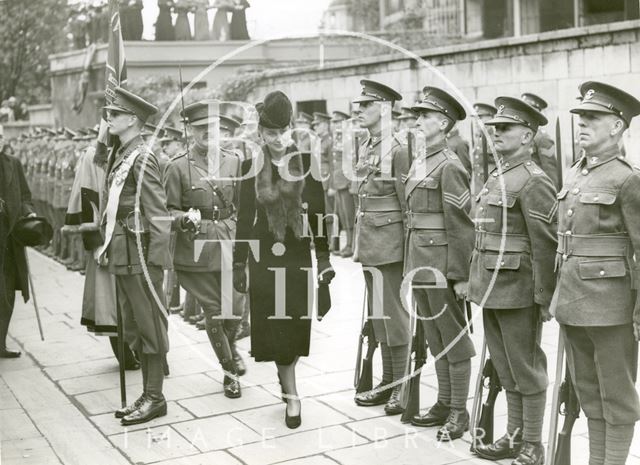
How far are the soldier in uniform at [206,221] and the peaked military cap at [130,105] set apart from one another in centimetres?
52

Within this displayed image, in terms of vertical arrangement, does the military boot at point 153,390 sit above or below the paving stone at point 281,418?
above

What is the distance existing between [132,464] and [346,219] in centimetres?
866

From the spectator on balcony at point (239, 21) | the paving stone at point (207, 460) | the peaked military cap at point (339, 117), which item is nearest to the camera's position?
the paving stone at point (207, 460)

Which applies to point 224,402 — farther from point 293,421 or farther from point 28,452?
point 28,452

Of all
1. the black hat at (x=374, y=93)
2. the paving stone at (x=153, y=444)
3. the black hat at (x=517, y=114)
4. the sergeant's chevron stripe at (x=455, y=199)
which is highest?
the black hat at (x=374, y=93)

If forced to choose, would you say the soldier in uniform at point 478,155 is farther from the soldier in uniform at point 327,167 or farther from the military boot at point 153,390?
the military boot at point 153,390

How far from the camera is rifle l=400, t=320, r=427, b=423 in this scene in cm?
580

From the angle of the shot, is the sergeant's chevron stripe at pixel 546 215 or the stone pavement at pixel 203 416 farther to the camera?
the stone pavement at pixel 203 416

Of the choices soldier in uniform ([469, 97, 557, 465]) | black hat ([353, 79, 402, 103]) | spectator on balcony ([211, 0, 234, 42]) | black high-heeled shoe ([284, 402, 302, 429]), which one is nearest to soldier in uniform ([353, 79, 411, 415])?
black hat ([353, 79, 402, 103])

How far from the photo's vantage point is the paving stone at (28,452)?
5387 millimetres

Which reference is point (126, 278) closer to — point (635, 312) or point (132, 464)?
point (132, 464)

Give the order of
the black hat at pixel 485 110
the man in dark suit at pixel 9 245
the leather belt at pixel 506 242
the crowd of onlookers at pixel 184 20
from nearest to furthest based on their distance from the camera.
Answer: the leather belt at pixel 506 242, the man in dark suit at pixel 9 245, the black hat at pixel 485 110, the crowd of onlookers at pixel 184 20

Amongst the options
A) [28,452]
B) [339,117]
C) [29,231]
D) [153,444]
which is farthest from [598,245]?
[339,117]

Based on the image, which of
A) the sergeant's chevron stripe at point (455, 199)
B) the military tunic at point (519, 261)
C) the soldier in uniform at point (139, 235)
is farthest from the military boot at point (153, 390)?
the military tunic at point (519, 261)
